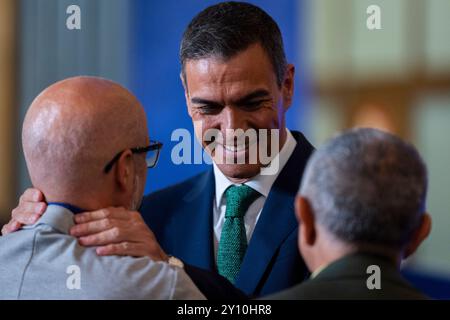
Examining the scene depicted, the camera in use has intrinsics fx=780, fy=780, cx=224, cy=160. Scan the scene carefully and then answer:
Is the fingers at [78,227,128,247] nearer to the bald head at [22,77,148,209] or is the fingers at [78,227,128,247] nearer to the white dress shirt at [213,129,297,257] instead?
the bald head at [22,77,148,209]

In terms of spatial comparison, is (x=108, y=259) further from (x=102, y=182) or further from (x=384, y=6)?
(x=384, y=6)

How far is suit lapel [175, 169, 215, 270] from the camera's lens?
192cm

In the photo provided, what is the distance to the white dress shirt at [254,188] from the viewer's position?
1956 millimetres

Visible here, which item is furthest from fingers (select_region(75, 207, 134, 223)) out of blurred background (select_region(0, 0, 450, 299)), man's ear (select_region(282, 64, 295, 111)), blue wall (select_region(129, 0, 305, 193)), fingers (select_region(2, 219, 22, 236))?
blurred background (select_region(0, 0, 450, 299))

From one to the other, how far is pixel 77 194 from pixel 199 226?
0.57 m

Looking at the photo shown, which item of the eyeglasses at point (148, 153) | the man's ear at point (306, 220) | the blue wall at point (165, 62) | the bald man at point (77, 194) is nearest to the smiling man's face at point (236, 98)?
the eyeglasses at point (148, 153)

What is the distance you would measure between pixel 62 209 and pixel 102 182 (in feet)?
0.29

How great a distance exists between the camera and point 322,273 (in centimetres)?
122

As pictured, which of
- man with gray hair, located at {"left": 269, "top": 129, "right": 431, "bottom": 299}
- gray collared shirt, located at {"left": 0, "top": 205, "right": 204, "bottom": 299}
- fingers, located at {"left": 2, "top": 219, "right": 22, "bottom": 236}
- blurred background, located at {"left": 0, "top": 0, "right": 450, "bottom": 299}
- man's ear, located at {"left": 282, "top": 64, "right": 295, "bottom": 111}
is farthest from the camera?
blurred background, located at {"left": 0, "top": 0, "right": 450, "bottom": 299}

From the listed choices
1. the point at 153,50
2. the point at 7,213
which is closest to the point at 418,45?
the point at 153,50

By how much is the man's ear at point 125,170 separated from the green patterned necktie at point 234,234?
0.46 m

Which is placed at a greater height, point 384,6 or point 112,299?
point 384,6

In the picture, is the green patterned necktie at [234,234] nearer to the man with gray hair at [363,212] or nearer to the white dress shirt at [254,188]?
the white dress shirt at [254,188]

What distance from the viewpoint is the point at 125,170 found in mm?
1470
